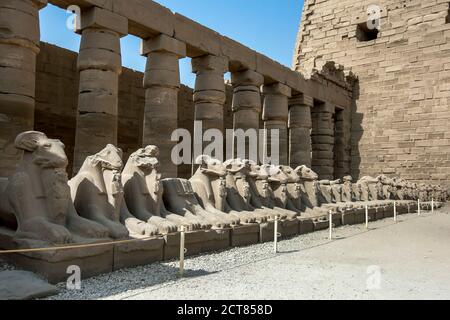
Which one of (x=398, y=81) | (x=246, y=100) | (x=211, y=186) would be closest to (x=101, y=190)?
(x=211, y=186)

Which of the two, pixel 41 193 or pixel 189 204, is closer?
pixel 41 193

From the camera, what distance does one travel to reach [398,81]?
19031mm

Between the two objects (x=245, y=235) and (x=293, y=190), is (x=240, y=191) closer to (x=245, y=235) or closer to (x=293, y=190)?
(x=245, y=235)

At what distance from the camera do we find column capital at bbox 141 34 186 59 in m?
10.5

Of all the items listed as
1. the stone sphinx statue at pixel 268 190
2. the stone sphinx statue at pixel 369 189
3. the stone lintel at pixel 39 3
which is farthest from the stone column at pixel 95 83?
the stone sphinx statue at pixel 369 189

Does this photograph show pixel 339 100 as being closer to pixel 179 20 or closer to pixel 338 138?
pixel 338 138

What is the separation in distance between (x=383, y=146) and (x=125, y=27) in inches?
530

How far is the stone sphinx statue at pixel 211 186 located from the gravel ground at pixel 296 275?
37.5 inches

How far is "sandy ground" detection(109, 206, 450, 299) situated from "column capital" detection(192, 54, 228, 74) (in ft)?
21.4

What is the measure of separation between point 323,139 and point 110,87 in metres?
11.2

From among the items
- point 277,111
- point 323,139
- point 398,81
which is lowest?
point 323,139

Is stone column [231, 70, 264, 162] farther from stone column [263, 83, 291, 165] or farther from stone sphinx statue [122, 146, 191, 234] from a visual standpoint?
stone sphinx statue [122, 146, 191, 234]
